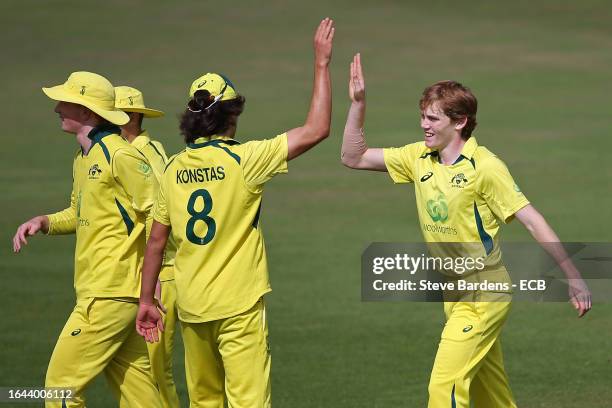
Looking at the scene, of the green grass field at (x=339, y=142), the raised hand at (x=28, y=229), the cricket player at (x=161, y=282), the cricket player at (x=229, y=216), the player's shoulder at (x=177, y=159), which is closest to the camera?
the cricket player at (x=229, y=216)

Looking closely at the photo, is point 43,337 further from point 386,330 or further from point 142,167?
point 142,167

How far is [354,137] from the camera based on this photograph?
884 centimetres

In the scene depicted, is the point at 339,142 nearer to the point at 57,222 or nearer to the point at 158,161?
the point at 158,161

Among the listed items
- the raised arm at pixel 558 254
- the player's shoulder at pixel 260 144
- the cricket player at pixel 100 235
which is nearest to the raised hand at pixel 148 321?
the cricket player at pixel 100 235

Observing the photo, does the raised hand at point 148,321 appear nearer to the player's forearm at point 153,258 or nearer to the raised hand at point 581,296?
the player's forearm at point 153,258

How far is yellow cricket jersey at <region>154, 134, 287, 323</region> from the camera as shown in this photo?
7.87 metres

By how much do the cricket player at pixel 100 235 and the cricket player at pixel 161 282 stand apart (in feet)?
3.12

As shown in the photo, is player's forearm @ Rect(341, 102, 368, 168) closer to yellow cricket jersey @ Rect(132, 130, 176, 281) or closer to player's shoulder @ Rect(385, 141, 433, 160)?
player's shoulder @ Rect(385, 141, 433, 160)

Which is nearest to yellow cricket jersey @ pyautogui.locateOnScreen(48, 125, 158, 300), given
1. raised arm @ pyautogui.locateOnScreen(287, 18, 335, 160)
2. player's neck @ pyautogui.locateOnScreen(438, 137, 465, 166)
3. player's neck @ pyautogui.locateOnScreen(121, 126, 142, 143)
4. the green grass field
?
raised arm @ pyautogui.locateOnScreen(287, 18, 335, 160)

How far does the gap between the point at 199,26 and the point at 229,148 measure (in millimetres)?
28687

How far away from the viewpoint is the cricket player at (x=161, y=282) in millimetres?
9891

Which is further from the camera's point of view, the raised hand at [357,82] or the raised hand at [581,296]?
the raised hand at [357,82]

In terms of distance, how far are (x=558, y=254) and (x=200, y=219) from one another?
2.20 meters

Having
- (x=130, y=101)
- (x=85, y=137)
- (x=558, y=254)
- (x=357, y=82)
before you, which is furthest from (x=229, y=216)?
(x=130, y=101)
